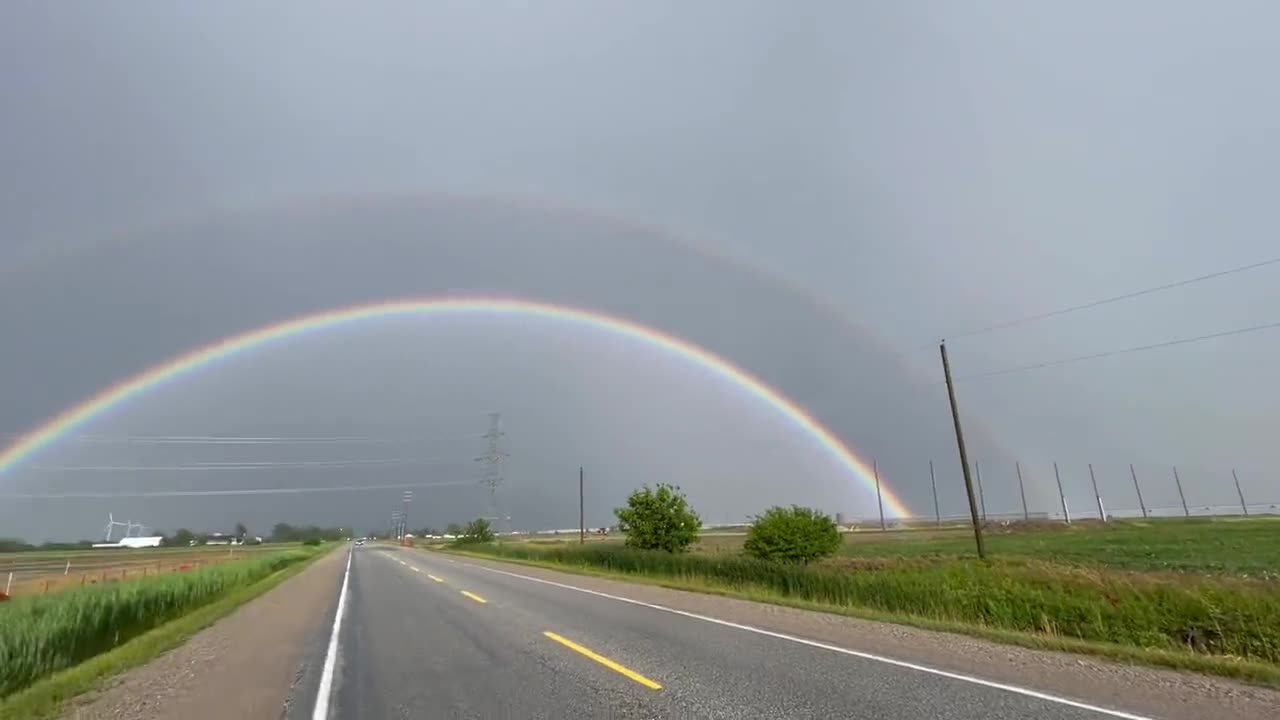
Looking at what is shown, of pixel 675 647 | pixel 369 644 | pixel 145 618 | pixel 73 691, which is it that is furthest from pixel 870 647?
pixel 145 618

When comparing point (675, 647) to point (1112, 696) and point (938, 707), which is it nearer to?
point (938, 707)

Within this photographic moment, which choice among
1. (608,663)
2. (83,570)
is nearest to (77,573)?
(83,570)

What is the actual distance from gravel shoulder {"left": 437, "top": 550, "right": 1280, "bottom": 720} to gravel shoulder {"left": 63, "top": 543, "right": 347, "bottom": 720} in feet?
26.7

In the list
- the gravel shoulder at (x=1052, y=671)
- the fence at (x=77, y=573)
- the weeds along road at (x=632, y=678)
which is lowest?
the gravel shoulder at (x=1052, y=671)

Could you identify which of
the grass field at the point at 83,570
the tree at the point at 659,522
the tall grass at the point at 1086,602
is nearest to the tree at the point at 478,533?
the grass field at the point at 83,570

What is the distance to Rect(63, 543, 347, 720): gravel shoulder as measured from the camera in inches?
302

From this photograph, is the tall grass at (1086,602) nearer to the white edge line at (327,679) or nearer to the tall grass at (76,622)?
the white edge line at (327,679)

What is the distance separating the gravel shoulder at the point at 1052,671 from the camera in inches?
263

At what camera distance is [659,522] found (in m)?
39.3

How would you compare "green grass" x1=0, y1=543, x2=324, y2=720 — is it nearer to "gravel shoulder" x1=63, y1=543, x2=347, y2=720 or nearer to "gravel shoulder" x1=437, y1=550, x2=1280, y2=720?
"gravel shoulder" x1=63, y1=543, x2=347, y2=720

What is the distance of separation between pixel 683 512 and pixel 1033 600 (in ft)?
89.8

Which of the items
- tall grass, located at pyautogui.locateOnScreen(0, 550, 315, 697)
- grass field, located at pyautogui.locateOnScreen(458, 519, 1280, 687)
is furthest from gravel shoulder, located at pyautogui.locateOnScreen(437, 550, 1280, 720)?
tall grass, located at pyautogui.locateOnScreen(0, 550, 315, 697)

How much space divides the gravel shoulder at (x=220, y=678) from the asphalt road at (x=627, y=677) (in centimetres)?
54

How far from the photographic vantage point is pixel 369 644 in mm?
11883
